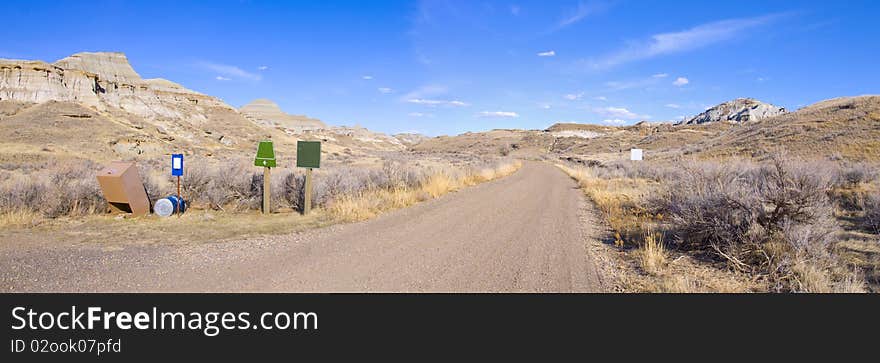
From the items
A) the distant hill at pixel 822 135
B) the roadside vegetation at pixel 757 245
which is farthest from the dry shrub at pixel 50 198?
the distant hill at pixel 822 135

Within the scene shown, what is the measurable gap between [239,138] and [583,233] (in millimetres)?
72339

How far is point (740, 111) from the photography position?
11006cm

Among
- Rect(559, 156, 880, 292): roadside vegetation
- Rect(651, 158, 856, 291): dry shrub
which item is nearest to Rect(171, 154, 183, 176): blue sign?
Rect(559, 156, 880, 292): roadside vegetation

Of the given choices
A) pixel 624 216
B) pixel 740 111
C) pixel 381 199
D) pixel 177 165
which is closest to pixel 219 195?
pixel 177 165

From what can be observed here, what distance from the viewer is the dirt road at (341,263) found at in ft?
15.7

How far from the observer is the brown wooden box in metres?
9.03

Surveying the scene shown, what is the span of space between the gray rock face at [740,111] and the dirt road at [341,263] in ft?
394

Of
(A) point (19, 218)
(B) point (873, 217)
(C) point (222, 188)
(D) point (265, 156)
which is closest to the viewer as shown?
(A) point (19, 218)

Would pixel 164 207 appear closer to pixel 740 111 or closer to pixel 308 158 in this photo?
pixel 308 158

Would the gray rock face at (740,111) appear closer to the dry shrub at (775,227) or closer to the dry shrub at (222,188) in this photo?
the dry shrub at (775,227)

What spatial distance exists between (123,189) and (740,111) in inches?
5330

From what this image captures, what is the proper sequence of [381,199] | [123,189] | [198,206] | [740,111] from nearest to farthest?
[123,189] < [198,206] < [381,199] < [740,111]

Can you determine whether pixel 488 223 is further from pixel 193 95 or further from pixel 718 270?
pixel 193 95

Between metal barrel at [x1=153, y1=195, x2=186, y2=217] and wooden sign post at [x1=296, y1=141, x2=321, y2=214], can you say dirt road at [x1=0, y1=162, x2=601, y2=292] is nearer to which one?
wooden sign post at [x1=296, y1=141, x2=321, y2=214]
